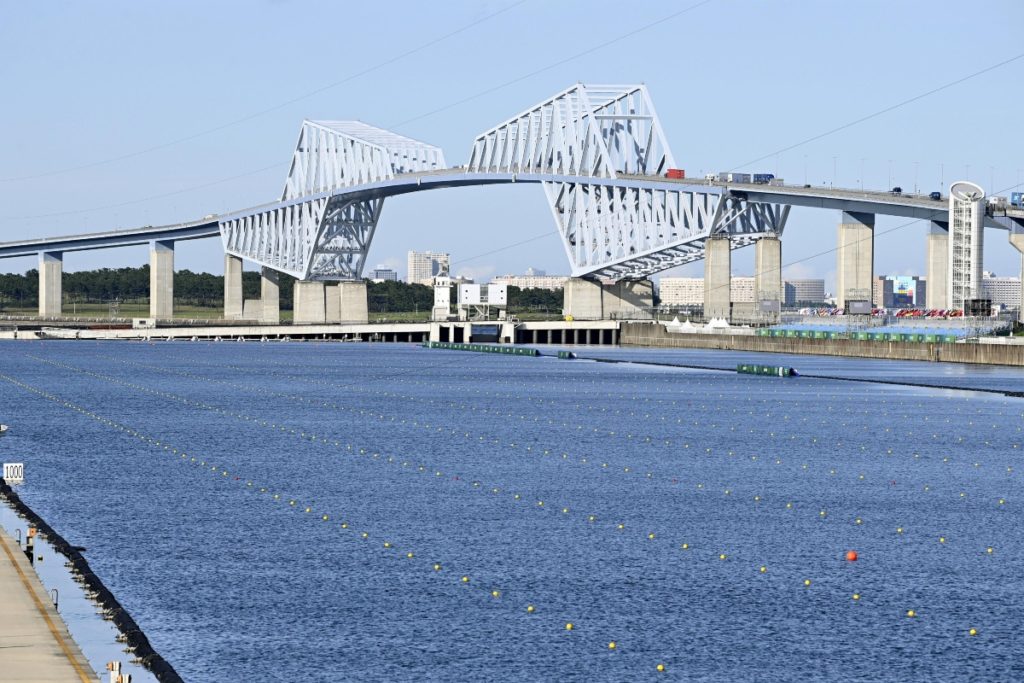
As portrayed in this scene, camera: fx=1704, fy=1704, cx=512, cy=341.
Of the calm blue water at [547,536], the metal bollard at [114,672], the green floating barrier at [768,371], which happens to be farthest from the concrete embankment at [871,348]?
the metal bollard at [114,672]

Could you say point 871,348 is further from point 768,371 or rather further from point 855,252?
point 768,371

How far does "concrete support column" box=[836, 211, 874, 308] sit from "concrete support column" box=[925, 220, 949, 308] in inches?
301

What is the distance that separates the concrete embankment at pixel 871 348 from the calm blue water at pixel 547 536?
5575 cm

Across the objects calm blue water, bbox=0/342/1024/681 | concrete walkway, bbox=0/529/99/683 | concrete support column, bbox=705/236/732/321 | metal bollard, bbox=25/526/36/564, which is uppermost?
concrete support column, bbox=705/236/732/321

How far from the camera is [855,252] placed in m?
176

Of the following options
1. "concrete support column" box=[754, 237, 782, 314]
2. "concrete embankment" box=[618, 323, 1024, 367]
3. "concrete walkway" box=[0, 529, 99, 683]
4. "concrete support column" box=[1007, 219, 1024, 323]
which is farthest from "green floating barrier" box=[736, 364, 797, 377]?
"concrete walkway" box=[0, 529, 99, 683]

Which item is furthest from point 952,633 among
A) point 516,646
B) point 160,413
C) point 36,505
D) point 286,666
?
point 160,413

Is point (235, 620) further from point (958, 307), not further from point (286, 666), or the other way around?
point (958, 307)

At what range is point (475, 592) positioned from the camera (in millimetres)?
32250

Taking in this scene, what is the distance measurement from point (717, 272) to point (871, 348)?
124ft

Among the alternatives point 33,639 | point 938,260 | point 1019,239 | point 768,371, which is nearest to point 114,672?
point 33,639

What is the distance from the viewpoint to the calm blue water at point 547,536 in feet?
90.9

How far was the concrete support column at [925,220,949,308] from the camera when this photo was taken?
167625mm

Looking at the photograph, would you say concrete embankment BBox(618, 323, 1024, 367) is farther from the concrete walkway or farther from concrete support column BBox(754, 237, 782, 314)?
the concrete walkway
